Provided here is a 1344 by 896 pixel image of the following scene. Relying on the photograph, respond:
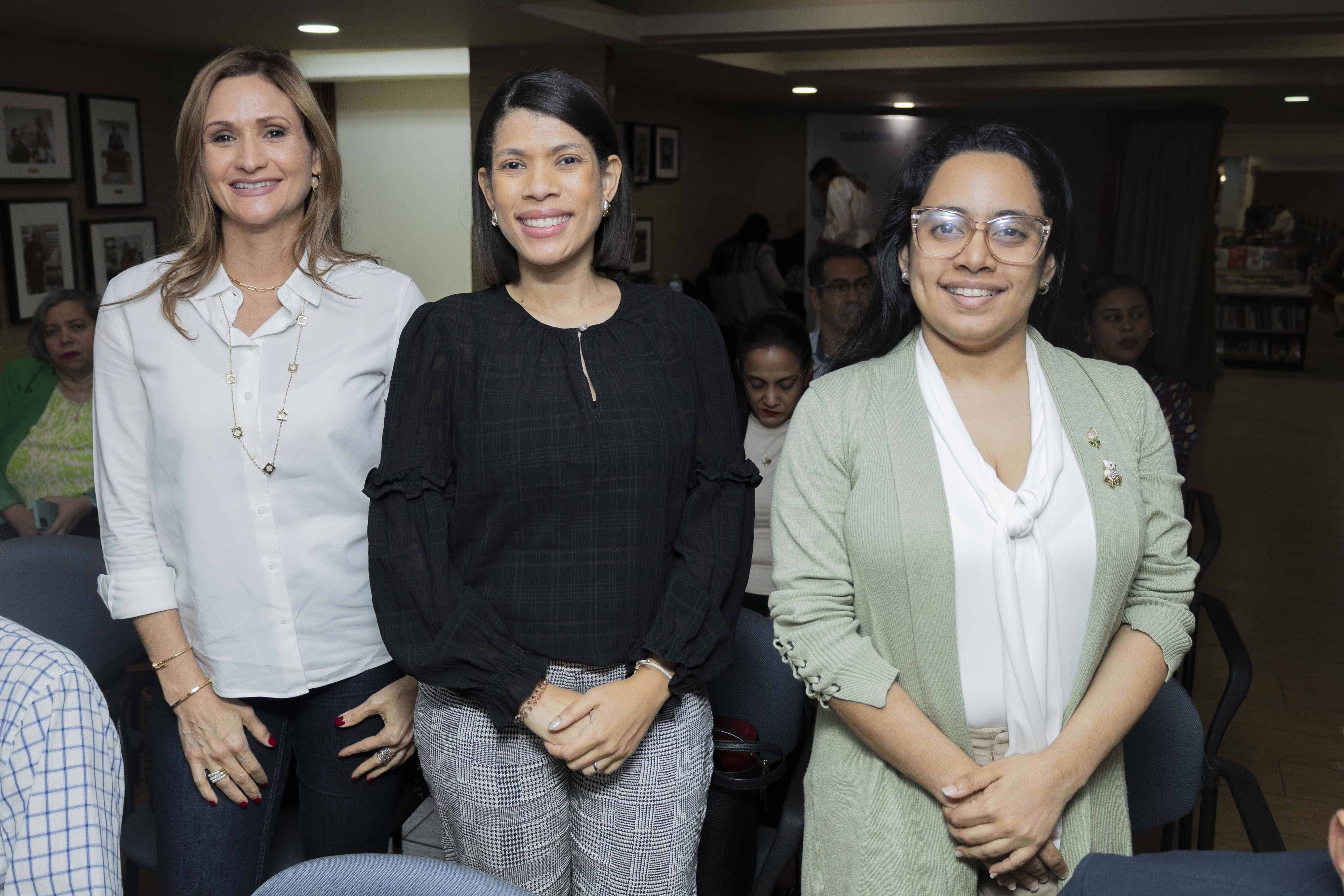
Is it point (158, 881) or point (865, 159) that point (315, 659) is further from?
point (865, 159)

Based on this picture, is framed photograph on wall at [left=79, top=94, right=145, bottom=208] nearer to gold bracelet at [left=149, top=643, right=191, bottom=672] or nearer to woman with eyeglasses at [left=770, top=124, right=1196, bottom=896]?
gold bracelet at [left=149, top=643, right=191, bottom=672]

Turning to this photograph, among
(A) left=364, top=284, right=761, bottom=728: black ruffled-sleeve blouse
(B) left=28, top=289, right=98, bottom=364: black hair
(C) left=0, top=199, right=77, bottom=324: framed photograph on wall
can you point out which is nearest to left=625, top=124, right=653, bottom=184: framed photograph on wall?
(C) left=0, top=199, right=77, bottom=324: framed photograph on wall

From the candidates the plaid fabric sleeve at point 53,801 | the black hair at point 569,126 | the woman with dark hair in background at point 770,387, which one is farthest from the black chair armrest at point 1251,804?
the plaid fabric sleeve at point 53,801

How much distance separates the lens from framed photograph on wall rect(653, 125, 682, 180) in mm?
8672

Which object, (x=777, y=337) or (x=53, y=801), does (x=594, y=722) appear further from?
(x=777, y=337)

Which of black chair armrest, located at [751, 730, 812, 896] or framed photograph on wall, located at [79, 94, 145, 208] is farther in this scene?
framed photograph on wall, located at [79, 94, 145, 208]

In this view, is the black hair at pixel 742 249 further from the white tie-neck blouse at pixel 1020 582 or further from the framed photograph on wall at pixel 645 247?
the white tie-neck blouse at pixel 1020 582

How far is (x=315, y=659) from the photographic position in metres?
1.59

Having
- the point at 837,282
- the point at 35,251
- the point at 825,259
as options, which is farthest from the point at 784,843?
the point at 35,251

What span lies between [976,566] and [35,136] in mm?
4905

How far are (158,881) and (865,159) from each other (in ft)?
19.3

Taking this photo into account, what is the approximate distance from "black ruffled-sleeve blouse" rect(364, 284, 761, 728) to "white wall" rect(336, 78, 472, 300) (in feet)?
15.0

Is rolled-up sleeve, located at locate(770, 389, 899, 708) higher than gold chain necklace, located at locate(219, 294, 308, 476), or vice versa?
gold chain necklace, located at locate(219, 294, 308, 476)

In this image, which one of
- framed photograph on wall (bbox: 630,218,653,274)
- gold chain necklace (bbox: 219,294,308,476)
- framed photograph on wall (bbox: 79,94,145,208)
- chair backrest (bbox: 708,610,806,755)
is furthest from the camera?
framed photograph on wall (bbox: 630,218,653,274)
